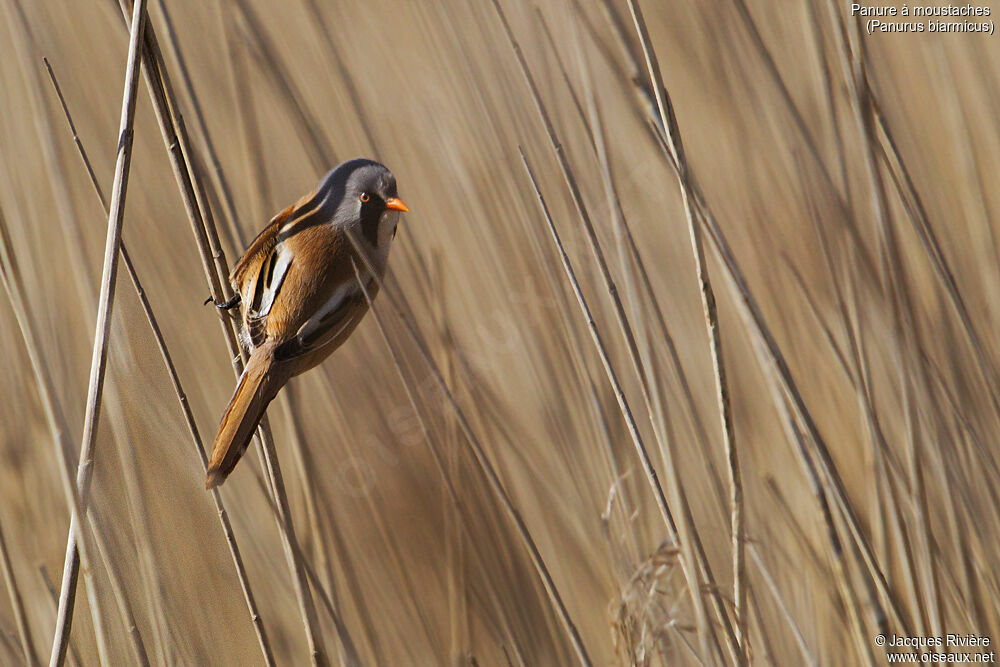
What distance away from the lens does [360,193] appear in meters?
1.53

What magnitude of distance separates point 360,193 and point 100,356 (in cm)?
60

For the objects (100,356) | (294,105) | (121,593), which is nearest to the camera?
(100,356)

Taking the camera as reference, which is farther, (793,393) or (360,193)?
(360,193)

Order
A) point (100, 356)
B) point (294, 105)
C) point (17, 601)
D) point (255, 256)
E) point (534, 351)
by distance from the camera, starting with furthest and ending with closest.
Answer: point (534, 351) → point (294, 105) → point (255, 256) → point (17, 601) → point (100, 356)

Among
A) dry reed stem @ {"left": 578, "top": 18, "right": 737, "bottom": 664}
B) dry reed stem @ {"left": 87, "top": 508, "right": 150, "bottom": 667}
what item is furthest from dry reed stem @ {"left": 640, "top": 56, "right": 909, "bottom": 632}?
dry reed stem @ {"left": 87, "top": 508, "right": 150, "bottom": 667}

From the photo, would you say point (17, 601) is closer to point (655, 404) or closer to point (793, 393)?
point (655, 404)

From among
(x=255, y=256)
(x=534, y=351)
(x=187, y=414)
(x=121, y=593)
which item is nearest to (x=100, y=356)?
(x=187, y=414)

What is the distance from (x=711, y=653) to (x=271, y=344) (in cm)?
78

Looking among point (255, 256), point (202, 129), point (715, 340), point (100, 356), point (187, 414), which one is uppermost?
point (202, 129)

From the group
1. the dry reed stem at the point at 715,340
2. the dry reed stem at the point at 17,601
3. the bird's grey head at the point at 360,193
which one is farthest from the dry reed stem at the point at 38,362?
the dry reed stem at the point at 715,340

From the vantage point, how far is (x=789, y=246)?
7.09ft

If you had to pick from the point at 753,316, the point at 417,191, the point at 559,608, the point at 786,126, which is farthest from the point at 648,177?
the point at 559,608

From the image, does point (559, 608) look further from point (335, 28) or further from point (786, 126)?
point (335, 28)

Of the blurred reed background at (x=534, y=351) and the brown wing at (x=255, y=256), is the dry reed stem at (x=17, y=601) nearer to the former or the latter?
the blurred reed background at (x=534, y=351)
